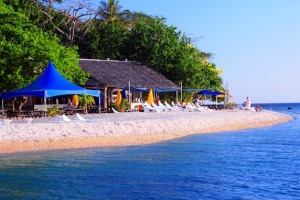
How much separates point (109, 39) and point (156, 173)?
89.8ft

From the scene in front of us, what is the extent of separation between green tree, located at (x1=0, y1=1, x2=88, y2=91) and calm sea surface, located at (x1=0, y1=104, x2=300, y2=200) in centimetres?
845

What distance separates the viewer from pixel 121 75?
32.0 m

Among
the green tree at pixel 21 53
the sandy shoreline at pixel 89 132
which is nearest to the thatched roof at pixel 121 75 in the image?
the green tree at pixel 21 53

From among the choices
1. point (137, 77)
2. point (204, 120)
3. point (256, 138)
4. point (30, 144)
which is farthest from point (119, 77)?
point (30, 144)

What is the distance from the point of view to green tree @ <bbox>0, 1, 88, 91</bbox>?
23.5m

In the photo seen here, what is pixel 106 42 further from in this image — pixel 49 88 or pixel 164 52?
pixel 49 88

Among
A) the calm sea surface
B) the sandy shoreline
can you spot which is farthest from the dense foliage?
the calm sea surface

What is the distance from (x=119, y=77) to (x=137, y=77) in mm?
1828

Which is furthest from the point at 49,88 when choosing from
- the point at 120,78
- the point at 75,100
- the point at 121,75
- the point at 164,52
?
the point at 164,52

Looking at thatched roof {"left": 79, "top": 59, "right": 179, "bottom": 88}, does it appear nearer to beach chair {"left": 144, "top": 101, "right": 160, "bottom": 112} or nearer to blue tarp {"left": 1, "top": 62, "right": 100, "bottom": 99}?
beach chair {"left": 144, "top": 101, "right": 160, "bottom": 112}

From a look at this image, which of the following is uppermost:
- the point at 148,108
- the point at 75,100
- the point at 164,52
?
the point at 164,52

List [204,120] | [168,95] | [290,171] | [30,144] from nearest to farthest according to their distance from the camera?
[290,171]
[30,144]
[204,120]
[168,95]

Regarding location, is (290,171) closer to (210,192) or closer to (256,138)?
(210,192)

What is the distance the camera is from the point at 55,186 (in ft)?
37.3
